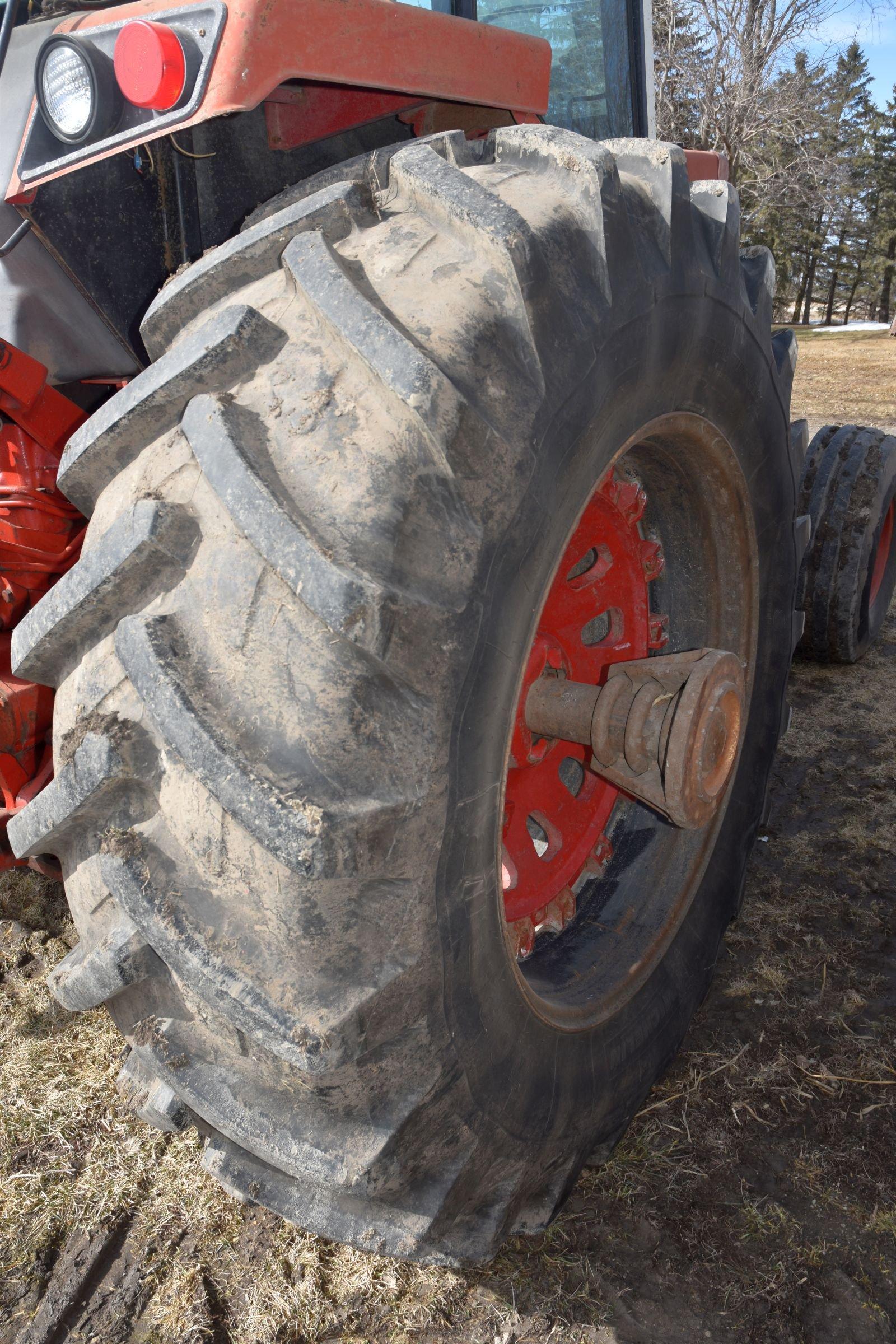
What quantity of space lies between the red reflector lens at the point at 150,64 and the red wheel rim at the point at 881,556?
3.44 m

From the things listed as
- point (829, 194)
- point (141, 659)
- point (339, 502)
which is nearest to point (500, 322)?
point (339, 502)

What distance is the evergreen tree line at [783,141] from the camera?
1831 centimetres

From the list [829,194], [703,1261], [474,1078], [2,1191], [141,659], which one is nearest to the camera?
[141,659]

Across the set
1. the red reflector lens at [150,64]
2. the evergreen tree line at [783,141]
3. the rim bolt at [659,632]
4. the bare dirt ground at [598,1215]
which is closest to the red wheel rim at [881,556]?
the bare dirt ground at [598,1215]

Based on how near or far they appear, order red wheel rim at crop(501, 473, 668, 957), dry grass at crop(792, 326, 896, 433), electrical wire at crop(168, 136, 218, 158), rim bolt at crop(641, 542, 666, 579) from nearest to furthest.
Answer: electrical wire at crop(168, 136, 218, 158) → red wheel rim at crop(501, 473, 668, 957) → rim bolt at crop(641, 542, 666, 579) → dry grass at crop(792, 326, 896, 433)

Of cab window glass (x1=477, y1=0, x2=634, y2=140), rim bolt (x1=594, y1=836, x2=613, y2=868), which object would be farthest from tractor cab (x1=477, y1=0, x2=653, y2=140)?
rim bolt (x1=594, y1=836, x2=613, y2=868)

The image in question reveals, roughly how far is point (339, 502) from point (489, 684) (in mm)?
303

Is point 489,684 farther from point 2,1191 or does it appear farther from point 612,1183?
point 2,1191

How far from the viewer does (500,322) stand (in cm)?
120

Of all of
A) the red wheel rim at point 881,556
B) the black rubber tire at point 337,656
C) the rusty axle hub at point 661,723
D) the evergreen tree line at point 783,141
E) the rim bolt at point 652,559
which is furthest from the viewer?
the evergreen tree line at point 783,141

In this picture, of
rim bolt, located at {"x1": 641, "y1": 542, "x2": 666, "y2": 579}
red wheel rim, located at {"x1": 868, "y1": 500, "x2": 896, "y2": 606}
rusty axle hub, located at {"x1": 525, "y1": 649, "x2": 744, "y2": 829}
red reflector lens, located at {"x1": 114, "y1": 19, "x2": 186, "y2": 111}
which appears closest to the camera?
red reflector lens, located at {"x1": 114, "y1": 19, "x2": 186, "y2": 111}

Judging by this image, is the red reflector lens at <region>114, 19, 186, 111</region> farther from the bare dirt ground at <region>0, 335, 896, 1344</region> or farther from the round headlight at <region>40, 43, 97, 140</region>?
the bare dirt ground at <region>0, 335, 896, 1344</region>

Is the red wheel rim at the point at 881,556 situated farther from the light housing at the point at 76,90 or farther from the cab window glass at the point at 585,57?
the light housing at the point at 76,90

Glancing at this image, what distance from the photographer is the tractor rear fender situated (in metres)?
1.24
